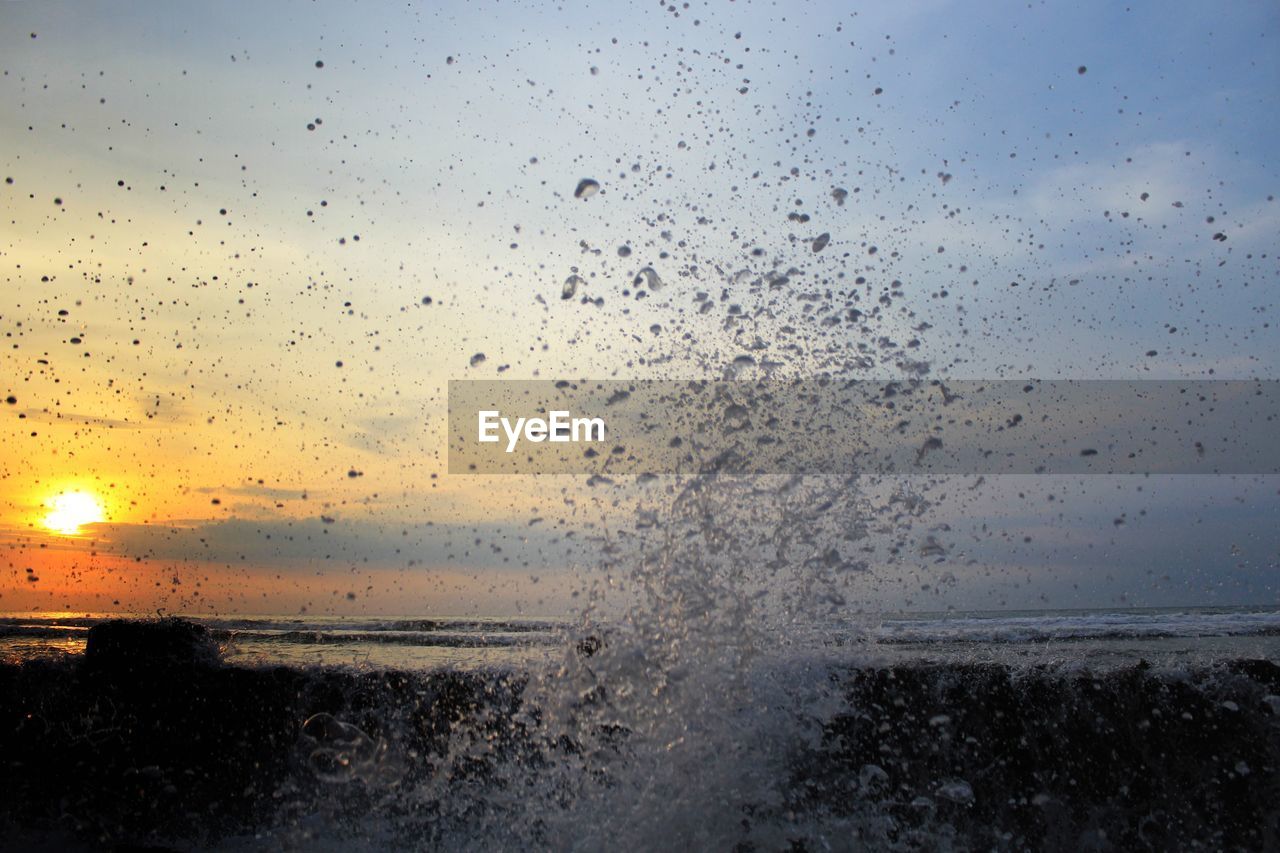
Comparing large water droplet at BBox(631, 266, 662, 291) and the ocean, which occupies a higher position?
large water droplet at BBox(631, 266, 662, 291)

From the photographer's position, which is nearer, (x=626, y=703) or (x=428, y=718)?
(x=626, y=703)

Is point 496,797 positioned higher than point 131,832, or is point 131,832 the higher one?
point 496,797

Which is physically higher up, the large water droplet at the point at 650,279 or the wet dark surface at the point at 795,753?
the large water droplet at the point at 650,279

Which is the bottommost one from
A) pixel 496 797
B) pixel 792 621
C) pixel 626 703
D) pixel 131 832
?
pixel 131 832

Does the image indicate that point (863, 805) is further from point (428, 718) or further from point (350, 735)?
point (350, 735)

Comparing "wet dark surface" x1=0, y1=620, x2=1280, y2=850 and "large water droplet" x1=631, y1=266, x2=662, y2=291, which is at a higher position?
"large water droplet" x1=631, y1=266, x2=662, y2=291

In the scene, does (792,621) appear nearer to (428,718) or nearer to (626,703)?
(626,703)

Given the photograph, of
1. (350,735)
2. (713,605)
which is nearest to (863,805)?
(713,605)

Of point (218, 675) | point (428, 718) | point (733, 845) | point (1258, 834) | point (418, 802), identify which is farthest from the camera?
point (218, 675)

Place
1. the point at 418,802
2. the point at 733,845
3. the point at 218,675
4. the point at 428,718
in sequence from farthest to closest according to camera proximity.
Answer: the point at 218,675 → the point at 428,718 → the point at 418,802 → the point at 733,845

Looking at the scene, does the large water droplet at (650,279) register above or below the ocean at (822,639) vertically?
above
